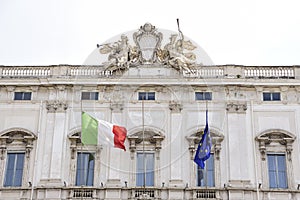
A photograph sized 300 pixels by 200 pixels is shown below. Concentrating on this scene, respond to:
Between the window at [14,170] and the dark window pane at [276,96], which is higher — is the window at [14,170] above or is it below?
below

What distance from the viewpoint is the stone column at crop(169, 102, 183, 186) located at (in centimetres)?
3225

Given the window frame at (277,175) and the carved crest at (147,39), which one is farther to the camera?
the carved crest at (147,39)

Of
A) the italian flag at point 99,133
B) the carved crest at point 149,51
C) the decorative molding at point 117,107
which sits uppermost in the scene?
the carved crest at point 149,51

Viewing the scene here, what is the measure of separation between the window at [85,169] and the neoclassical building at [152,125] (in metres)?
0.06

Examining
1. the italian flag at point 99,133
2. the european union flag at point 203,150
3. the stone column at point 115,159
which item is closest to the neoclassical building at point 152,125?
the stone column at point 115,159

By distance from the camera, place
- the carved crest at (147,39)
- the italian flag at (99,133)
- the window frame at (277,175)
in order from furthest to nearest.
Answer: the carved crest at (147,39) < the window frame at (277,175) < the italian flag at (99,133)

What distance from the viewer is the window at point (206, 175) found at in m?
32.3

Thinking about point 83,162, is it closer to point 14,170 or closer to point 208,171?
point 14,170

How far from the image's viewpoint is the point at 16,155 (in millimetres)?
33219

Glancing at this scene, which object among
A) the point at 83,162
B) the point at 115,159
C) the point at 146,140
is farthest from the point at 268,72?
the point at 83,162

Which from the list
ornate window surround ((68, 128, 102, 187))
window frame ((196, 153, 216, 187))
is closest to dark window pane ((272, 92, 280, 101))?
window frame ((196, 153, 216, 187))

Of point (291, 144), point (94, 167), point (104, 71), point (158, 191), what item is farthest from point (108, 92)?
point (291, 144)

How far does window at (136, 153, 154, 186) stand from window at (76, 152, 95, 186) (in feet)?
8.76

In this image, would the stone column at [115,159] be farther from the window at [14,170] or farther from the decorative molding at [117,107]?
the window at [14,170]
